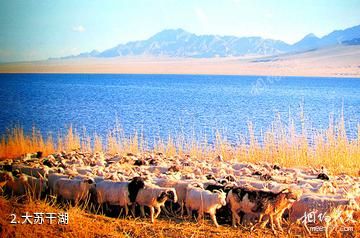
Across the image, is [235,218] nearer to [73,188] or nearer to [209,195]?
[209,195]

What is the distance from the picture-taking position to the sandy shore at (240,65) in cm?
8931

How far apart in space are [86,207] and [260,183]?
2410 mm

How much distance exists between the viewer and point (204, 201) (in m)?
5.70

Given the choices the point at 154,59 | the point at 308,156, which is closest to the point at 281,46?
the point at 154,59

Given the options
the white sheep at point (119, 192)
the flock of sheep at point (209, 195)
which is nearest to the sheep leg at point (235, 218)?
the flock of sheep at point (209, 195)

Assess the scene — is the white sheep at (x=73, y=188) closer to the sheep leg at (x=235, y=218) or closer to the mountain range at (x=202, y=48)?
the sheep leg at (x=235, y=218)

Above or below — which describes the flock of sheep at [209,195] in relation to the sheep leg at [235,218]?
above

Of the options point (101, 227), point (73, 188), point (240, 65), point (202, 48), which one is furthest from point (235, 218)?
point (202, 48)

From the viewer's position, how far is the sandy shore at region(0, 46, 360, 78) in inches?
3516

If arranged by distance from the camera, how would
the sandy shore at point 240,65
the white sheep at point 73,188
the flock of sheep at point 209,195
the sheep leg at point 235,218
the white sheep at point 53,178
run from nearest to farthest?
the flock of sheep at point 209,195, the sheep leg at point 235,218, the white sheep at point 73,188, the white sheep at point 53,178, the sandy shore at point 240,65

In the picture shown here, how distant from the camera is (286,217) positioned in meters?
6.00

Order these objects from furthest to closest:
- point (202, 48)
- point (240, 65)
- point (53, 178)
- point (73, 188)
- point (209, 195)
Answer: point (202, 48) < point (240, 65) < point (53, 178) < point (73, 188) < point (209, 195)

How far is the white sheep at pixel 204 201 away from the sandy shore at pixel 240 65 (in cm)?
4829

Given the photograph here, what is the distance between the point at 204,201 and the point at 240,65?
12184 cm
